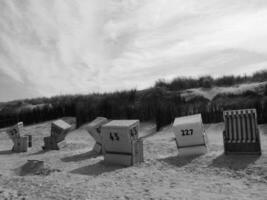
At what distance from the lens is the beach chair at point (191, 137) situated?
862cm

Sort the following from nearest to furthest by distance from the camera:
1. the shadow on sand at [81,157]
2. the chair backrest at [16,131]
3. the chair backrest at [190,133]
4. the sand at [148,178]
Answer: the sand at [148,178] → the chair backrest at [190,133] → the shadow on sand at [81,157] → the chair backrest at [16,131]

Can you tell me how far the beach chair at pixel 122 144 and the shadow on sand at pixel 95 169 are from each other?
0.28 metres

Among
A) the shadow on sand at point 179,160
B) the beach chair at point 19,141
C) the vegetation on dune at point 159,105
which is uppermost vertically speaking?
the vegetation on dune at point 159,105

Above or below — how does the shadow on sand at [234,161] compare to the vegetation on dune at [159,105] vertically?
below

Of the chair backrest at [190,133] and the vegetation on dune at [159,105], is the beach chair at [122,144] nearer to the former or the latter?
the chair backrest at [190,133]

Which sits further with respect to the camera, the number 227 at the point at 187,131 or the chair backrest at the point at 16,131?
the chair backrest at the point at 16,131

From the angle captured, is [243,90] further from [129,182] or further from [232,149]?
[129,182]

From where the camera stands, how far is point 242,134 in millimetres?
8195

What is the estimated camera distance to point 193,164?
7758 mm

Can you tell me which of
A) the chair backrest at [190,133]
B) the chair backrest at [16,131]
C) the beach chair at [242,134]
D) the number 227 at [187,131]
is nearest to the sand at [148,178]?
the beach chair at [242,134]

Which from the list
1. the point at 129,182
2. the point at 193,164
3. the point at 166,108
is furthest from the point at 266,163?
the point at 166,108

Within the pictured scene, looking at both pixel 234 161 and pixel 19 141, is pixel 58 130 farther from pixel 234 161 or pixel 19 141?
pixel 234 161

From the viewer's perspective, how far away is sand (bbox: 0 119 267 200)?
5531mm

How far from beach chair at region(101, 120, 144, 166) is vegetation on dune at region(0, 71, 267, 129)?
7.55 meters
